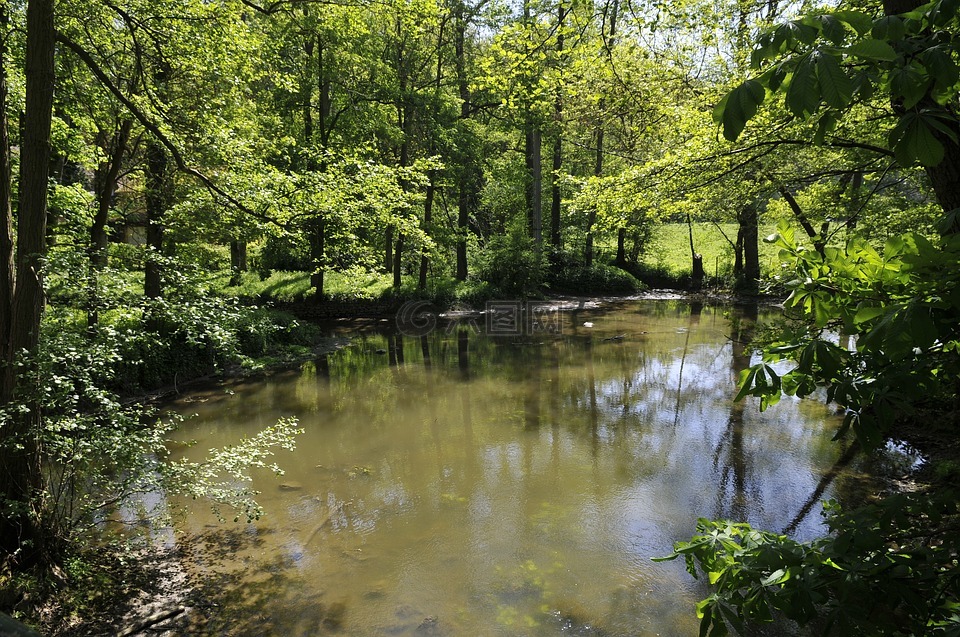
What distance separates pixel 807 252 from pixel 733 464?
672cm

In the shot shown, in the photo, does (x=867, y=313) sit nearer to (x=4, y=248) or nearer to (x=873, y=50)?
(x=873, y=50)

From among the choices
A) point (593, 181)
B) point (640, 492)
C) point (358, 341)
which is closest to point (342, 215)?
point (593, 181)

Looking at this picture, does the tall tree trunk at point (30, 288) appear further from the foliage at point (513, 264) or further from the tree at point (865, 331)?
the foliage at point (513, 264)

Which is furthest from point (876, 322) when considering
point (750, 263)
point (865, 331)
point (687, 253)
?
point (687, 253)

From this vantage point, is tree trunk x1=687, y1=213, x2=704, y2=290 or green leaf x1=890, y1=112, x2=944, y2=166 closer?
green leaf x1=890, y1=112, x2=944, y2=166

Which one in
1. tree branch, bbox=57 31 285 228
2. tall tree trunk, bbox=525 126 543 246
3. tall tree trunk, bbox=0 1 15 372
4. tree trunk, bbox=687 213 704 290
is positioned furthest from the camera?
tree trunk, bbox=687 213 704 290

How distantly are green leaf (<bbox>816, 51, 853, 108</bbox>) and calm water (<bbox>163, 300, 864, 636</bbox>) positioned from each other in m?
4.33

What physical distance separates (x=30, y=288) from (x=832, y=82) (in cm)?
539

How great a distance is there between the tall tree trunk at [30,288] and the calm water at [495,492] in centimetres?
165

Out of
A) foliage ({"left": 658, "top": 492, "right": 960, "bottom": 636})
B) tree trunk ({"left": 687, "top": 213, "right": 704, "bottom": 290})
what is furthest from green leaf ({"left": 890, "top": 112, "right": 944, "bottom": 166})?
tree trunk ({"left": 687, "top": 213, "right": 704, "bottom": 290})

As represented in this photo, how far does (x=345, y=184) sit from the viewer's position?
294 inches

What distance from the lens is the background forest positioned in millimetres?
1729

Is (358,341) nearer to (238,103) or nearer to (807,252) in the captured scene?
(238,103)

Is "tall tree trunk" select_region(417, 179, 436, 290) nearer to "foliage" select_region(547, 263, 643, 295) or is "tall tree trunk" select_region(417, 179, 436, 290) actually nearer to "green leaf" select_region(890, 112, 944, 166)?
"foliage" select_region(547, 263, 643, 295)
